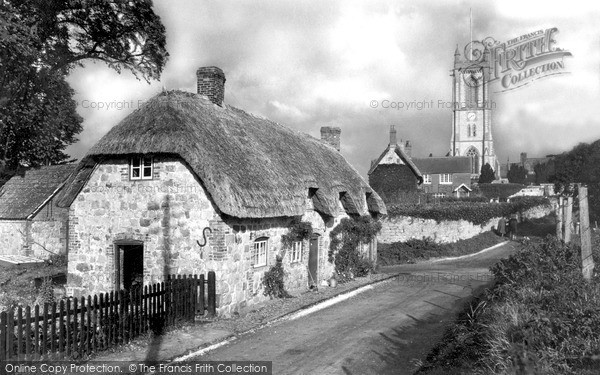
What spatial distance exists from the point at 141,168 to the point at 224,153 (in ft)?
7.60

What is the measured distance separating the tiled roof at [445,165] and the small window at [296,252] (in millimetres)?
62389

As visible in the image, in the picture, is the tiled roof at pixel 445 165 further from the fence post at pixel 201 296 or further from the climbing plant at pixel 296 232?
the fence post at pixel 201 296

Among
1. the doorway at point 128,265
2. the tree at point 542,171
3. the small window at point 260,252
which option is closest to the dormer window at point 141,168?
the doorway at point 128,265

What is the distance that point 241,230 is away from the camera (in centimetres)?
1428

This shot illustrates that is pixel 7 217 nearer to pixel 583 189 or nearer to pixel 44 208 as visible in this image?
pixel 44 208

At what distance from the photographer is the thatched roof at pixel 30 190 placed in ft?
96.3

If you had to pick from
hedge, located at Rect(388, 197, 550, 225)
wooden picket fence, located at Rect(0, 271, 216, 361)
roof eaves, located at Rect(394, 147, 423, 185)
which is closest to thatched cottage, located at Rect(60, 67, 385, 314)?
wooden picket fence, located at Rect(0, 271, 216, 361)

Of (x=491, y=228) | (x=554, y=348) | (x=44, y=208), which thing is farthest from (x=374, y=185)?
(x=554, y=348)

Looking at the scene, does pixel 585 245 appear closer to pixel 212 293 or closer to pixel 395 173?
pixel 212 293

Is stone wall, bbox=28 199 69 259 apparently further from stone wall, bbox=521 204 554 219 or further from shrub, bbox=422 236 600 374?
stone wall, bbox=521 204 554 219

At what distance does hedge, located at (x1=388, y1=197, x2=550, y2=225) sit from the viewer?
33.0 metres

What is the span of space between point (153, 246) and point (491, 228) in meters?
30.4

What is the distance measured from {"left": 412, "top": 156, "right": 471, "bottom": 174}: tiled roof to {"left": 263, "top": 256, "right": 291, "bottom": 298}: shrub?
210 feet

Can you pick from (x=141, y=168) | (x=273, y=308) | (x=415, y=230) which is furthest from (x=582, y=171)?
(x=141, y=168)
